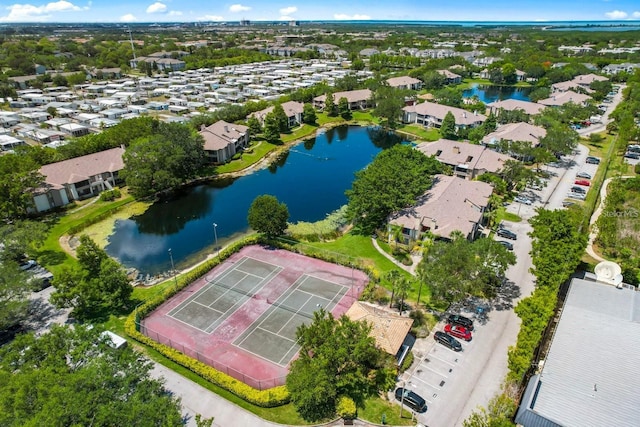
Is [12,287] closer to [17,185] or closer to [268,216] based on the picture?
[17,185]

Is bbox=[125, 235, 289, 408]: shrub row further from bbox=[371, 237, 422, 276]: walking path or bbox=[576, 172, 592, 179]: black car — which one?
bbox=[576, 172, 592, 179]: black car

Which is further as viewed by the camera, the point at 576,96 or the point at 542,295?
the point at 576,96

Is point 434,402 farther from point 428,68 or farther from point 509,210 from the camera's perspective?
point 428,68

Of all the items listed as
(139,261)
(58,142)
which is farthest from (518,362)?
(58,142)

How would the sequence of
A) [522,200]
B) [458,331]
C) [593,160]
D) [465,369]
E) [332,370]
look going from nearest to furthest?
[332,370]
[465,369]
[458,331]
[522,200]
[593,160]

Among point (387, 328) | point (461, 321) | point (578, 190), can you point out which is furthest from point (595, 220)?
point (387, 328)
